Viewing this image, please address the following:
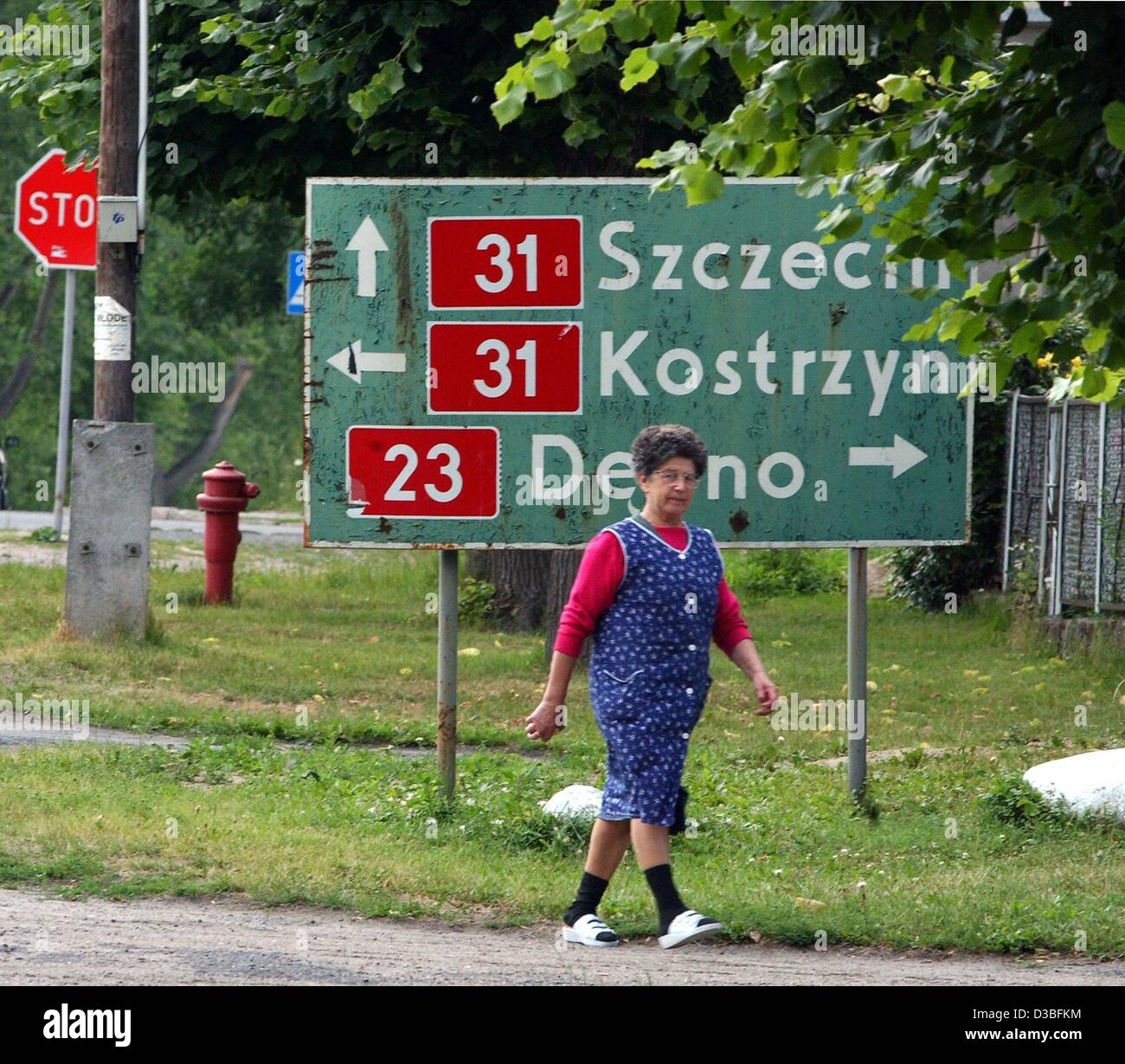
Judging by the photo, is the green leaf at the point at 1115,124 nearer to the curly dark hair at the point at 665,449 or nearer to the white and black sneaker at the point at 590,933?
the curly dark hair at the point at 665,449

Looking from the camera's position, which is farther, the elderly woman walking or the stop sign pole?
the stop sign pole

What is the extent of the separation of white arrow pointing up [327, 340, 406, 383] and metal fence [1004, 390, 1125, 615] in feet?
24.1

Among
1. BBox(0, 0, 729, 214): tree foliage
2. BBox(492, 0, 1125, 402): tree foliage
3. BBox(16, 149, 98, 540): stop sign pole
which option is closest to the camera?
BBox(492, 0, 1125, 402): tree foliage

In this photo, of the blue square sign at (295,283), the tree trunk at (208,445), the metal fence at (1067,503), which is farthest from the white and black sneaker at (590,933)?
the tree trunk at (208,445)

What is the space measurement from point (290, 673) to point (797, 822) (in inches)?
214

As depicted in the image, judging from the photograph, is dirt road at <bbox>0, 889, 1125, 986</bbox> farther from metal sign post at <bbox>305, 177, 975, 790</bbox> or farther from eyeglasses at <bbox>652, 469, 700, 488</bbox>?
metal sign post at <bbox>305, 177, 975, 790</bbox>

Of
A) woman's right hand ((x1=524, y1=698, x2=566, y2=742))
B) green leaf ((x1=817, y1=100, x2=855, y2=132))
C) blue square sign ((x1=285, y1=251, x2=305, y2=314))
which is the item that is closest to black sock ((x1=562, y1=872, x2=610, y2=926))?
woman's right hand ((x1=524, y1=698, x2=566, y2=742))

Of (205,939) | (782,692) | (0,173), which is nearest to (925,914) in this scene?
→ (205,939)

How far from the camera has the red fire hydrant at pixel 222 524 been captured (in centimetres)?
1664

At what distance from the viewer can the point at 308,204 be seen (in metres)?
8.67

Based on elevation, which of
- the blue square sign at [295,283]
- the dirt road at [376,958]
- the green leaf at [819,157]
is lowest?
the dirt road at [376,958]

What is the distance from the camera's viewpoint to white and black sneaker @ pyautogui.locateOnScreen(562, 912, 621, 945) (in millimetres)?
6488

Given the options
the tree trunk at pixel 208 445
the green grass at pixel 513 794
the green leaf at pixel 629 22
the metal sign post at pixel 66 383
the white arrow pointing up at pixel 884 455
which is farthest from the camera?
the tree trunk at pixel 208 445

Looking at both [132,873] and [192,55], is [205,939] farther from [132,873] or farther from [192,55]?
[192,55]
